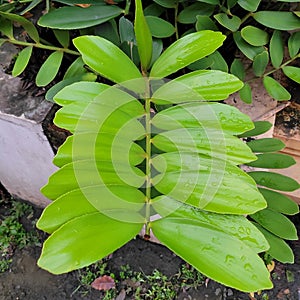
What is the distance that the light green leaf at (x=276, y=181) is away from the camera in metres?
0.87

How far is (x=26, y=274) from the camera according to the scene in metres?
1.41

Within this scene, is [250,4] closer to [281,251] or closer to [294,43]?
[294,43]

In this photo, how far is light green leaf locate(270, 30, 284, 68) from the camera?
2.98 feet

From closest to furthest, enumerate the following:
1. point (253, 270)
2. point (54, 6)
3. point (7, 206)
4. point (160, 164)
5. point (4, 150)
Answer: point (253, 270) → point (160, 164) → point (54, 6) → point (4, 150) → point (7, 206)

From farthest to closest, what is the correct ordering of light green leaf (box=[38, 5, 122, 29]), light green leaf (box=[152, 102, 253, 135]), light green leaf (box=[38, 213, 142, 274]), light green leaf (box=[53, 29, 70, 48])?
light green leaf (box=[53, 29, 70, 48]) → light green leaf (box=[38, 5, 122, 29]) → light green leaf (box=[152, 102, 253, 135]) → light green leaf (box=[38, 213, 142, 274])

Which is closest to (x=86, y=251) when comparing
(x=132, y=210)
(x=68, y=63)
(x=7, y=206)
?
(x=132, y=210)

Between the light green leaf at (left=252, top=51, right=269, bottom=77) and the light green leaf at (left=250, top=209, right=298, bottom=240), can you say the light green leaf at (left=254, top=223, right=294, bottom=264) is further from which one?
the light green leaf at (left=252, top=51, right=269, bottom=77)

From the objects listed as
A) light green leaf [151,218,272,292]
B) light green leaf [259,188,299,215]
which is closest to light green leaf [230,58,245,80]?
light green leaf [259,188,299,215]

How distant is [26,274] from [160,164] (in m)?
1.01

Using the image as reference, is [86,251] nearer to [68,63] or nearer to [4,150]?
[68,63]

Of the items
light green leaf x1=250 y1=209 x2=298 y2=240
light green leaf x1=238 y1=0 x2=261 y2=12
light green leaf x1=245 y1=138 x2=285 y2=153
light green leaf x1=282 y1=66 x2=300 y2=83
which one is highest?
light green leaf x1=238 y1=0 x2=261 y2=12

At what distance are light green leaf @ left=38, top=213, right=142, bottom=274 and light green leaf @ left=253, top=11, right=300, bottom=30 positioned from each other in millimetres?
555

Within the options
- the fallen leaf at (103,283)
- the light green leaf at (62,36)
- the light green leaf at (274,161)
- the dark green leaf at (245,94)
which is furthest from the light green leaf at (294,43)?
the fallen leaf at (103,283)

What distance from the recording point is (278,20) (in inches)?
34.1
